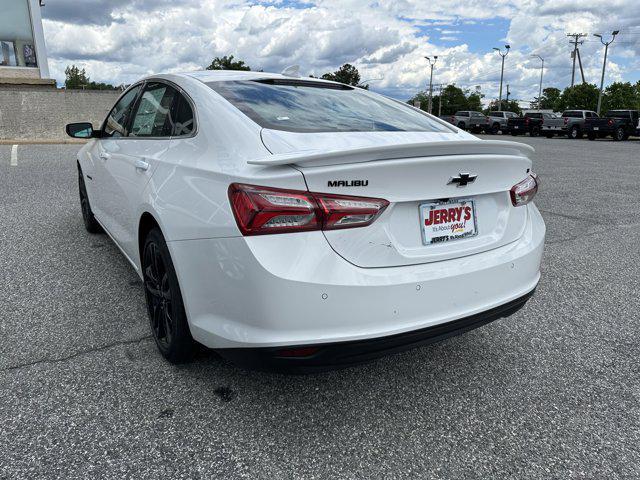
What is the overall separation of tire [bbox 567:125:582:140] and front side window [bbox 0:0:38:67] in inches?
1164

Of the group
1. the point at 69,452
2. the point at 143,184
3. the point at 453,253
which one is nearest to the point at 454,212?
the point at 453,253

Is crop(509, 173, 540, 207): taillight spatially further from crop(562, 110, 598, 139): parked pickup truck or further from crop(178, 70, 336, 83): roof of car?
crop(562, 110, 598, 139): parked pickup truck

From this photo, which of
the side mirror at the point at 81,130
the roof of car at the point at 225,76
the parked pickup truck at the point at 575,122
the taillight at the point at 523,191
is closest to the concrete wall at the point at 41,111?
the side mirror at the point at 81,130

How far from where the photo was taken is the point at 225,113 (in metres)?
2.52

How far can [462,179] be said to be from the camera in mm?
2297

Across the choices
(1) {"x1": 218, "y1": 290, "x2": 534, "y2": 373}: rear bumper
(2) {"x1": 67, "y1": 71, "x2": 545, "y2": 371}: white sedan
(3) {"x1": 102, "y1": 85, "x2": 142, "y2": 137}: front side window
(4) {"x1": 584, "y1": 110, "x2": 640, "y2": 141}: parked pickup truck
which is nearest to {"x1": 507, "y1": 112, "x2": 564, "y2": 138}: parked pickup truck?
(4) {"x1": 584, "y1": 110, "x2": 640, "y2": 141}: parked pickup truck

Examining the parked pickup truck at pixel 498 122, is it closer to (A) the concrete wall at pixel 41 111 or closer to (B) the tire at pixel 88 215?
(A) the concrete wall at pixel 41 111

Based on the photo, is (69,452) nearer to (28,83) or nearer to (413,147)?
(413,147)

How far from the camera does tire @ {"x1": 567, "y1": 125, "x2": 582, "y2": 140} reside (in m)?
33.0

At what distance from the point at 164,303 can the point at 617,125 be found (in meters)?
33.5

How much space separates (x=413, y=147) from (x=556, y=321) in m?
2.07

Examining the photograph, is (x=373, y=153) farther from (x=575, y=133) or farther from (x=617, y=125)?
(x=575, y=133)

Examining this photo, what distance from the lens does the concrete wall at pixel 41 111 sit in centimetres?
1627

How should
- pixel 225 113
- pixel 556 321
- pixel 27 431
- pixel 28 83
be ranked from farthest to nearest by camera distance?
pixel 28 83 < pixel 556 321 < pixel 225 113 < pixel 27 431
